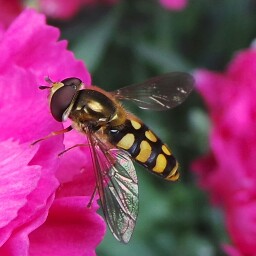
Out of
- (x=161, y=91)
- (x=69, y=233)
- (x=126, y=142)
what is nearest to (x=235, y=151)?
(x=161, y=91)

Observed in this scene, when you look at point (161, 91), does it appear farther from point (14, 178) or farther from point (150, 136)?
point (14, 178)

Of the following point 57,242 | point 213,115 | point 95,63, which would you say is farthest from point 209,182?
point 57,242

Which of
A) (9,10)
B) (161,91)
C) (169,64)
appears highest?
(161,91)

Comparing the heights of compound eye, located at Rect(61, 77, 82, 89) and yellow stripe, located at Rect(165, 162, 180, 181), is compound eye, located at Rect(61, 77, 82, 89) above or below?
above

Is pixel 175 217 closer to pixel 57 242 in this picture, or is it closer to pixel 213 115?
pixel 213 115

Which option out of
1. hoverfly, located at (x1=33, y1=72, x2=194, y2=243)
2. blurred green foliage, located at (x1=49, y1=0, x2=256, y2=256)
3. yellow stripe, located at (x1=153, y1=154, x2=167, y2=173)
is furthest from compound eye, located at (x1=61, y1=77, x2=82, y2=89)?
blurred green foliage, located at (x1=49, y1=0, x2=256, y2=256)

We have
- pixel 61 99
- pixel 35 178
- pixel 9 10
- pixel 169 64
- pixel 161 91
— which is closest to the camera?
pixel 35 178

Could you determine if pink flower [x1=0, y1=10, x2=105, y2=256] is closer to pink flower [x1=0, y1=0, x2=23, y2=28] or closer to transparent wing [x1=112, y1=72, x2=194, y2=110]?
transparent wing [x1=112, y1=72, x2=194, y2=110]

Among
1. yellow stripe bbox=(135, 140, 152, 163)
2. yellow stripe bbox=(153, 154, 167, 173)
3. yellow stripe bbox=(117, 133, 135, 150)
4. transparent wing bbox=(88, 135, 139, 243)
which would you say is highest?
transparent wing bbox=(88, 135, 139, 243)
